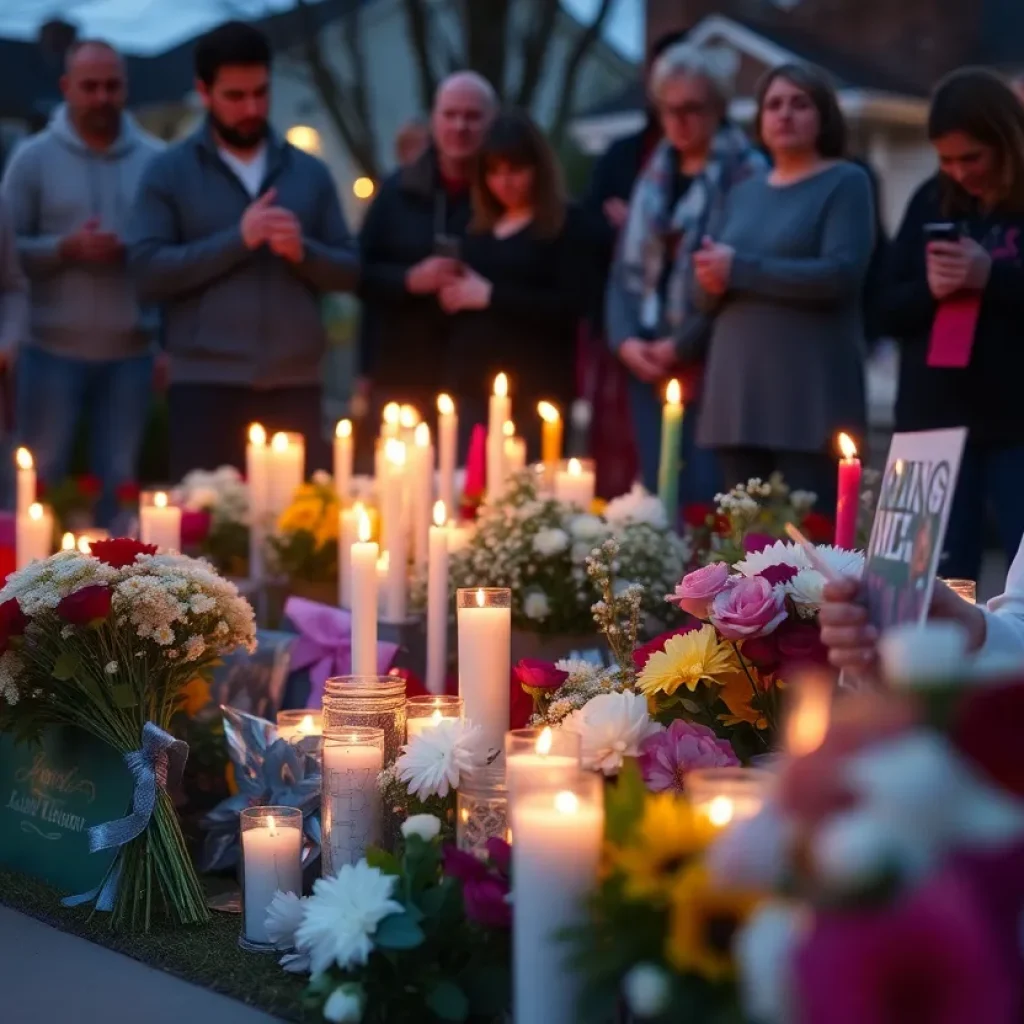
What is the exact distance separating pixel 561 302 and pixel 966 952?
4766mm

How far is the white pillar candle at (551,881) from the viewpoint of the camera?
2.05m

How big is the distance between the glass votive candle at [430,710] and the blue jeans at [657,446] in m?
3.11

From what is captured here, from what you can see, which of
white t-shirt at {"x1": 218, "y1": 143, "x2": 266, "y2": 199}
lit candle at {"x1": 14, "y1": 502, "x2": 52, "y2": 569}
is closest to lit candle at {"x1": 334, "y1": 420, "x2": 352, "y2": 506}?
lit candle at {"x1": 14, "y1": 502, "x2": 52, "y2": 569}

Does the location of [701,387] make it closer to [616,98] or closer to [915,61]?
[616,98]

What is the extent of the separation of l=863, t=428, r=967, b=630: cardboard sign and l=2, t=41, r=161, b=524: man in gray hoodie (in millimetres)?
4582

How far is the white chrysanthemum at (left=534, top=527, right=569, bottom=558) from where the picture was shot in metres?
4.05

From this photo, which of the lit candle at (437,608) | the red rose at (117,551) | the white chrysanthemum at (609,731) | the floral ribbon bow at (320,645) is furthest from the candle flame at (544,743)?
the floral ribbon bow at (320,645)

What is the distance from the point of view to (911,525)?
86.2 inches

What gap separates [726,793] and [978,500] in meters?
2.96

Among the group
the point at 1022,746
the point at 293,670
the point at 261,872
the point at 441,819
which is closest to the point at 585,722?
the point at 441,819

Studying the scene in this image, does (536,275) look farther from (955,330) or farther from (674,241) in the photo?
(955,330)

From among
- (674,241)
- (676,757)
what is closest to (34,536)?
(676,757)

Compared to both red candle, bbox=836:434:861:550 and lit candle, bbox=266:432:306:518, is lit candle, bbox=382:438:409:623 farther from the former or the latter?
red candle, bbox=836:434:861:550

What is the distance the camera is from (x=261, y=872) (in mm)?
2961
